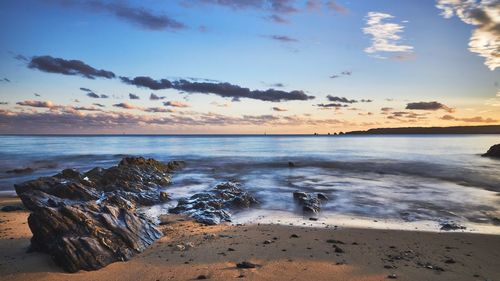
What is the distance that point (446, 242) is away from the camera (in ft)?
29.2

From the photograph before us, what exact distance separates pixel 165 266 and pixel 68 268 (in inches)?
68.5

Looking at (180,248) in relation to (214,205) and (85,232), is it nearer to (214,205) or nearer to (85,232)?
(85,232)

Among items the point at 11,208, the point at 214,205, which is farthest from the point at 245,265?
the point at 11,208

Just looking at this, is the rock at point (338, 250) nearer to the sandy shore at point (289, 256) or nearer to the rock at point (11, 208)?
the sandy shore at point (289, 256)

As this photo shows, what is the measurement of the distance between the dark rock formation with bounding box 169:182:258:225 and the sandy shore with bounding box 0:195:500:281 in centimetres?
165

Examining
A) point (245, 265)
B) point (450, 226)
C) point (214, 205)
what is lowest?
point (214, 205)

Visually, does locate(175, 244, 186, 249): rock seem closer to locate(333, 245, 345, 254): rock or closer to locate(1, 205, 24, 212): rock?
locate(333, 245, 345, 254): rock

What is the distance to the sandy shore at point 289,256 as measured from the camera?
21.1 ft

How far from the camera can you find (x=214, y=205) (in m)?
13.6

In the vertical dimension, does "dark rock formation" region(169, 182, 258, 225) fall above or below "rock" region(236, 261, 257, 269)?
below

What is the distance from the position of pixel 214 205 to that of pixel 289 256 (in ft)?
21.3

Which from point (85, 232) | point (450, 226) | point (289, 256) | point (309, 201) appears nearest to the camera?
point (85, 232)

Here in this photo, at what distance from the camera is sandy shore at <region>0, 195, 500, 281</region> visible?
6.42 metres

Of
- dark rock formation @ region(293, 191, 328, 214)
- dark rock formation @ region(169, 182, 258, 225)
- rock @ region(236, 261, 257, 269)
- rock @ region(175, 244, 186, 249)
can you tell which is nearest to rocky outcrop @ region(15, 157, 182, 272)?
rock @ region(175, 244, 186, 249)
